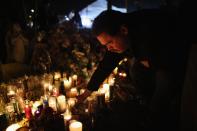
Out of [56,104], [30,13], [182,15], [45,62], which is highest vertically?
[30,13]

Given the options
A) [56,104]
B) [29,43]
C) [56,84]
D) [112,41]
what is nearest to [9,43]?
[29,43]

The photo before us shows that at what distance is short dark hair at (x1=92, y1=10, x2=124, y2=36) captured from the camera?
8.60ft

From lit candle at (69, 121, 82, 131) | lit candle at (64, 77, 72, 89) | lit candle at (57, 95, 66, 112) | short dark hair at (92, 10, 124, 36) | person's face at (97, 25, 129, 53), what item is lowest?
lit candle at (69, 121, 82, 131)

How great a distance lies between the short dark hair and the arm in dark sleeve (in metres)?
0.82

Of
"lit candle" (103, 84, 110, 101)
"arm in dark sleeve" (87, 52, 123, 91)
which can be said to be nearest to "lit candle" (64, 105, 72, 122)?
"arm in dark sleeve" (87, 52, 123, 91)

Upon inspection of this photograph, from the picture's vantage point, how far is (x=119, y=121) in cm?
381

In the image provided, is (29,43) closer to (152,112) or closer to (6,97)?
(6,97)

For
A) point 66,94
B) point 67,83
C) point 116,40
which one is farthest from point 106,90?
point 116,40

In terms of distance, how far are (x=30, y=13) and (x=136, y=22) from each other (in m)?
8.97

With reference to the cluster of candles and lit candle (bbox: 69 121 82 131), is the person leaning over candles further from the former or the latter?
the cluster of candles

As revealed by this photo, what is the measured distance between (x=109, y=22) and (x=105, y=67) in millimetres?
1017

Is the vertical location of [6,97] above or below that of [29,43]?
below

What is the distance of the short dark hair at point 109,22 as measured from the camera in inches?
103

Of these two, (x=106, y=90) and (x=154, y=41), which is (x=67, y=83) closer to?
(x=106, y=90)
